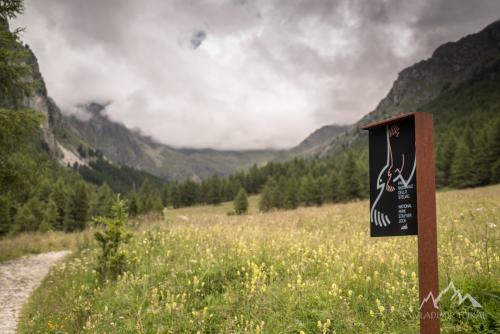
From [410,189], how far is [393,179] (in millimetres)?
228

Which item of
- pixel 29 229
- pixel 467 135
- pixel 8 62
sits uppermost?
pixel 467 135

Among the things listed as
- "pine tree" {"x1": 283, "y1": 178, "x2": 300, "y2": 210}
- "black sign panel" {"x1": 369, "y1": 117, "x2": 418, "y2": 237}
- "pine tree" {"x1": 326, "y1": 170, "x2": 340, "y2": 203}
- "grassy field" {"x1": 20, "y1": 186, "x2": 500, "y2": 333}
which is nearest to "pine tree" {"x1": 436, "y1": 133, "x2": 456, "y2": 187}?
"pine tree" {"x1": 326, "y1": 170, "x2": 340, "y2": 203}

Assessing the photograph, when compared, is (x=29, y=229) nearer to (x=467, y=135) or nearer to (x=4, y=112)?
(x=4, y=112)

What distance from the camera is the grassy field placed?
5.10 meters

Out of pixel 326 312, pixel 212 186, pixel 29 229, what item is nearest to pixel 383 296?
pixel 326 312

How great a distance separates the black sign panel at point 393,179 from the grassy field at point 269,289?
4.60ft

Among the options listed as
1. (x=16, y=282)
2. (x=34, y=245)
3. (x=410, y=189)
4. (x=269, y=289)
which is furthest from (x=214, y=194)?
(x=410, y=189)

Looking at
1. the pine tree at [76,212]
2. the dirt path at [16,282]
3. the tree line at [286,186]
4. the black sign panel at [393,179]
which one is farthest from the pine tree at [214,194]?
the black sign panel at [393,179]

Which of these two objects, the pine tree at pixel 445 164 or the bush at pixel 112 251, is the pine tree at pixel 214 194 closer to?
the pine tree at pixel 445 164

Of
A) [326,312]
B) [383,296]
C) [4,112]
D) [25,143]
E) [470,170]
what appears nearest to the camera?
[326,312]

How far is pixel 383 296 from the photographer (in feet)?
18.3

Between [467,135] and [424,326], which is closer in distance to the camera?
[424,326]

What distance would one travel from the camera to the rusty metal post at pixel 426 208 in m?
3.92

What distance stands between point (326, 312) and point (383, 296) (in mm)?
1044
